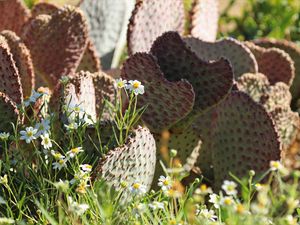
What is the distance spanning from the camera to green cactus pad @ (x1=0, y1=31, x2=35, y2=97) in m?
3.40

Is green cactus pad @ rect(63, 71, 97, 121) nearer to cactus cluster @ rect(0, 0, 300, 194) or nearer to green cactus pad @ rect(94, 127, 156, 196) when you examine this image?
cactus cluster @ rect(0, 0, 300, 194)

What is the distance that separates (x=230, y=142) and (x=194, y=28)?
952mm

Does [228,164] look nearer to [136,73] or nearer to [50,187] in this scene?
[136,73]

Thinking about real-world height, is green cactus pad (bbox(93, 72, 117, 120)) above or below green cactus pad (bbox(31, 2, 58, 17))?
below

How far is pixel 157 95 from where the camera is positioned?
3104 mm

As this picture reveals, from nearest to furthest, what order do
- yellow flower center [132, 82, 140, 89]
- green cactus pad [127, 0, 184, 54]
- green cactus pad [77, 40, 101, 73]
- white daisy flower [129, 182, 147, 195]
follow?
white daisy flower [129, 182, 147, 195]
yellow flower center [132, 82, 140, 89]
green cactus pad [127, 0, 184, 54]
green cactus pad [77, 40, 101, 73]

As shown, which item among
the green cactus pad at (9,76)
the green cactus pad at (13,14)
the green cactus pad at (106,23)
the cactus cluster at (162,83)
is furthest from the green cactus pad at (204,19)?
the green cactus pad at (9,76)

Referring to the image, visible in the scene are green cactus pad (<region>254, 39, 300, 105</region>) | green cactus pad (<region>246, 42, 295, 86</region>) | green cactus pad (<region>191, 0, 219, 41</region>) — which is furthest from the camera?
green cactus pad (<region>254, 39, 300, 105</region>)

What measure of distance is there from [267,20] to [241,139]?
2392 mm

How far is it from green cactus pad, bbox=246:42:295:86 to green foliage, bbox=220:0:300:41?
1.19 metres

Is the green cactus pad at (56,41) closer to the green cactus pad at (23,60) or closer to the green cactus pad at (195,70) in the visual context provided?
the green cactus pad at (23,60)

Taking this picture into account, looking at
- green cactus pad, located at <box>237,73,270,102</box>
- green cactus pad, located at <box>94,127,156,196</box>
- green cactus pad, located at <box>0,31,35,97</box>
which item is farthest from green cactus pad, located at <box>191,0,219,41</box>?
green cactus pad, located at <box>94,127,156,196</box>

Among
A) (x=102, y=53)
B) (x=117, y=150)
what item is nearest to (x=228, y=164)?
(x=117, y=150)

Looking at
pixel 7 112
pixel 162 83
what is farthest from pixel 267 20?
pixel 7 112
